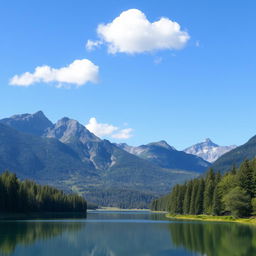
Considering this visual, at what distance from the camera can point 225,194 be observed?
491 ft

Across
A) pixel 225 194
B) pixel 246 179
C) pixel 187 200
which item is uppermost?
pixel 246 179

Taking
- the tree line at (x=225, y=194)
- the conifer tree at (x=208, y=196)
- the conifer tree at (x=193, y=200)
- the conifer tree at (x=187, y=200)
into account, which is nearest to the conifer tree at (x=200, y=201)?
the tree line at (x=225, y=194)

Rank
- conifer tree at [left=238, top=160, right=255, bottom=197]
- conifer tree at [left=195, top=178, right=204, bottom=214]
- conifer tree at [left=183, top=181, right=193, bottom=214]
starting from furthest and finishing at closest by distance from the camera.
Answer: conifer tree at [left=183, top=181, right=193, bottom=214] → conifer tree at [left=195, top=178, right=204, bottom=214] → conifer tree at [left=238, top=160, right=255, bottom=197]

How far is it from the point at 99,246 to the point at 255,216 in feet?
266

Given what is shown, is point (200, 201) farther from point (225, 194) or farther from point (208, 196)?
point (225, 194)

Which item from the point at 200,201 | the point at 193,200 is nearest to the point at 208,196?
the point at 200,201

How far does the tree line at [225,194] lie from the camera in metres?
134

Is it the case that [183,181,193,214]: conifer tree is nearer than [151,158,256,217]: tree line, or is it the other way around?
[151,158,256,217]: tree line

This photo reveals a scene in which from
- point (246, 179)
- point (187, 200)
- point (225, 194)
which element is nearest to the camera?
point (246, 179)

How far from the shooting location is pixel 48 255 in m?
50.8

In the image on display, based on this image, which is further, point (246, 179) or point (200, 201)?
point (200, 201)

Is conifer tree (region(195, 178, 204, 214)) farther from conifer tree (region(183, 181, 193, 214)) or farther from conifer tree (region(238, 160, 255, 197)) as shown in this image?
conifer tree (region(238, 160, 255, 197))

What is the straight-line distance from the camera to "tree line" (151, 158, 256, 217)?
134000 mm

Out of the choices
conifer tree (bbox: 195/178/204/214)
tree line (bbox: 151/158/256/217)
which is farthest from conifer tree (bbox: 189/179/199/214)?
conifer tree (bbox: 195/178/204/214)
